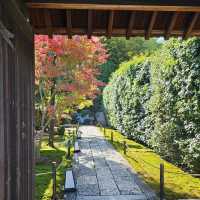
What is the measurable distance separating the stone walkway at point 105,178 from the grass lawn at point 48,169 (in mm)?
435

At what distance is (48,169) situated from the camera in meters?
13.5

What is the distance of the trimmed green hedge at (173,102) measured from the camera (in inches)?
446

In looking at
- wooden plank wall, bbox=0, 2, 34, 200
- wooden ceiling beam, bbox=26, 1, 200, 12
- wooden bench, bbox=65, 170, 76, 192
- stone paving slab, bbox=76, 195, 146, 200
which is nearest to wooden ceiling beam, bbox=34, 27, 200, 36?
wooden plank wall, bbox=0, 2, 34, 200

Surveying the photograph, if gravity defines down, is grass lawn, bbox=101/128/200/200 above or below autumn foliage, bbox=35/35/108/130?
below

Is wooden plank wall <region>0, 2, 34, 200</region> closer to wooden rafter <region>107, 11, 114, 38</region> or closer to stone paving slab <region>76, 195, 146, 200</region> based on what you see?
wooden rafter <region>107, 11, 114, 38</region>

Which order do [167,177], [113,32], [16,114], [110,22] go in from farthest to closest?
[167,177] → [113,32] → [110,22] → [16,114]

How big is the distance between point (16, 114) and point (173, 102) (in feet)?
31.3

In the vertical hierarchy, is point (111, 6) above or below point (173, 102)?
above

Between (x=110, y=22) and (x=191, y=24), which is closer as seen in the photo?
(x=110, y=22)

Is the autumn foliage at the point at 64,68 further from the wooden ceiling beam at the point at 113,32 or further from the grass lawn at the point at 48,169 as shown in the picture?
the wooden ceiling beam at the point at 113,32

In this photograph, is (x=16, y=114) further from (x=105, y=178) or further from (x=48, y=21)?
(x=105, y=178)

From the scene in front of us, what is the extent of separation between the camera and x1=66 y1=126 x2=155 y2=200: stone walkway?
31.0 feet

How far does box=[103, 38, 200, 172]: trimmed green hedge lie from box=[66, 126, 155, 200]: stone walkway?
1.51m

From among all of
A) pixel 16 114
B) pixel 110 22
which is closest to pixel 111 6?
pixel 110 22
